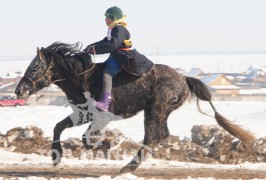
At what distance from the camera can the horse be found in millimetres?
8867

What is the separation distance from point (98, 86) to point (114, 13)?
1261 millimetres

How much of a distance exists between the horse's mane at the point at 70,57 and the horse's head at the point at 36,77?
7.2 inches

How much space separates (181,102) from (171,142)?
108 inches

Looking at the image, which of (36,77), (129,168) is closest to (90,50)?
(36,77)

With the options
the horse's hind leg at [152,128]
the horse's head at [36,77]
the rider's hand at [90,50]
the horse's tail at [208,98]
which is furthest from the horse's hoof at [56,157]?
the horse's tail at [208,98]

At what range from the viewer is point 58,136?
892 centimetres

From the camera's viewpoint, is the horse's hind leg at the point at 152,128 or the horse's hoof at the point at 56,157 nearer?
the horse's hoof at the point at 56,157

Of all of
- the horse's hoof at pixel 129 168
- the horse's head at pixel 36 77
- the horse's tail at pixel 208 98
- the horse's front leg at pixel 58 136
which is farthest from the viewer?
the horse's tail at pixel 208 98

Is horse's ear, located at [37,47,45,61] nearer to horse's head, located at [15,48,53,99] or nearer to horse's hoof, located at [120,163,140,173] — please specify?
horse's head, located at [15,48,53,99]

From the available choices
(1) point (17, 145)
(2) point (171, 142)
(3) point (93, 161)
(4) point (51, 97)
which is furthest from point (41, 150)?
(4) point (51, 97)

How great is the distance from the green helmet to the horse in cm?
77

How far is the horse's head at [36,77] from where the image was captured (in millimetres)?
8797

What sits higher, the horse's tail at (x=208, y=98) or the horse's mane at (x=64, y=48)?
the horse's mane at (x=64, y=48)

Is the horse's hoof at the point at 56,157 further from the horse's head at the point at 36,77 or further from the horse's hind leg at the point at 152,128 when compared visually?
the horse's hind leg at the point at 152,128
